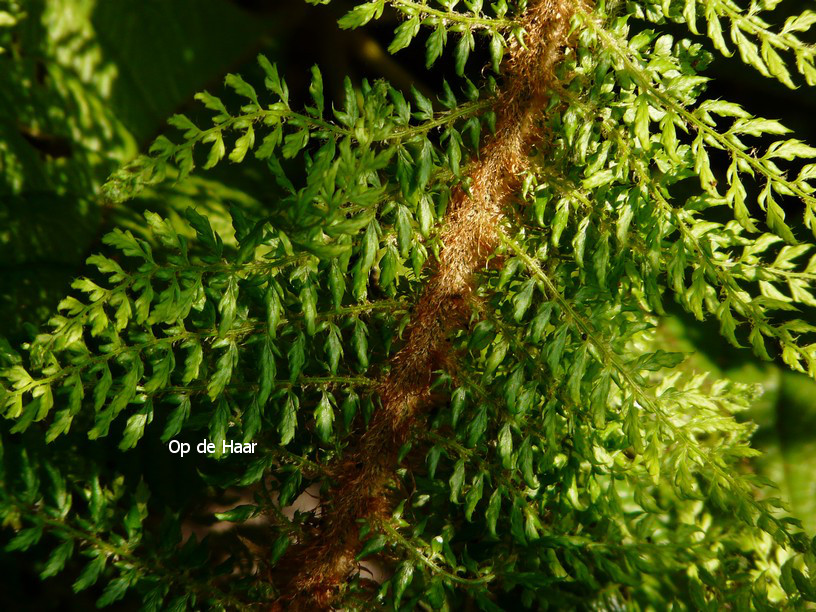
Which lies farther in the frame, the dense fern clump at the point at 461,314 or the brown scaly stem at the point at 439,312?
the brown scaly stem at the point at 439,312

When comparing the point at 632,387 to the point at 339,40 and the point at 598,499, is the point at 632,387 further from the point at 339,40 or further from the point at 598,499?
the point at 339,40

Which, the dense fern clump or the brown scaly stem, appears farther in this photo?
the brown scaly stem

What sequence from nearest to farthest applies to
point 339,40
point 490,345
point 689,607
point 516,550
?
point 490,345
point 516,550
point 689,607
point 339,40

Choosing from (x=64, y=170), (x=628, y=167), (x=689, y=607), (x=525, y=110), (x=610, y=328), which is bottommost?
(x=689, y=607)

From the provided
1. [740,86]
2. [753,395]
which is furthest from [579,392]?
[740,86]
